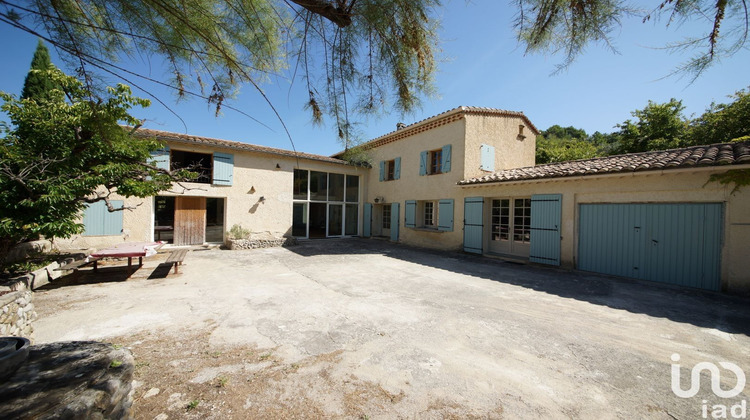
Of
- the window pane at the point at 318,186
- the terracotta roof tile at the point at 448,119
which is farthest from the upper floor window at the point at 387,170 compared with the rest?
the window pane at the point at 318,186

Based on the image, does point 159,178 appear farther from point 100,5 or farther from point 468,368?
point 468,368

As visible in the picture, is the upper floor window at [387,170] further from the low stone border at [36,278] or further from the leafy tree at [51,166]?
the low stone border at [36,278]

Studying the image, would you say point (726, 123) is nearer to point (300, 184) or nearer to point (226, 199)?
point (300, 184)

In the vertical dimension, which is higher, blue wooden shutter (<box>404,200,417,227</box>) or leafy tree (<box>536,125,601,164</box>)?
leafy tree (<box>536,125,601,164</box>)

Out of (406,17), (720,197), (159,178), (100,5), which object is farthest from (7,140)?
(720,197)

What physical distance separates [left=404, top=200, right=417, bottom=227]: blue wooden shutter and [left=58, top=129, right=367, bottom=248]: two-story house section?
11.2 ft

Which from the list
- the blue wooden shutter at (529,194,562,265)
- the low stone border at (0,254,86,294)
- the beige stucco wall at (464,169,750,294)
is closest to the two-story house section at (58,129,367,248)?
the low stone border at (0,254,86,294)

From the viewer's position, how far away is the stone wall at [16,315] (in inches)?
104

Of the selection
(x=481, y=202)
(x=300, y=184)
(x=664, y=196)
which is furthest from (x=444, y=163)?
(x=300, y=184)

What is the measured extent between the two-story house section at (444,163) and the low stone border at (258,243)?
480cm

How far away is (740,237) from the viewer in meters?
4.70

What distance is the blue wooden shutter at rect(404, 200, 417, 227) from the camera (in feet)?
36.5

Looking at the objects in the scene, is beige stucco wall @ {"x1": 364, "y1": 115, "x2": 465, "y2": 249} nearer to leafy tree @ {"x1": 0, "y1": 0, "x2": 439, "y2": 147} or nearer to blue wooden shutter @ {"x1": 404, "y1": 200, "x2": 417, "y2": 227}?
blue wooden shutter @ {"x1": 404, "y1": 200, "x2": 417, "y2": 227}

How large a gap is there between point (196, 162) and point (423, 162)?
31.5 ft
